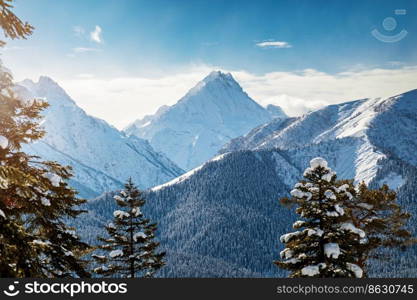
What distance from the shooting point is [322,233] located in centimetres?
2028

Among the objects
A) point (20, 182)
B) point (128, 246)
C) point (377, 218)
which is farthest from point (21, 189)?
point (128, 246)

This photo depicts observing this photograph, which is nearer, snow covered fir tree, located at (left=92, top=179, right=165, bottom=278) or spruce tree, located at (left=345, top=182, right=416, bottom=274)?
spruce tree, located at (left=345, top=182, right=416, bottom=274)

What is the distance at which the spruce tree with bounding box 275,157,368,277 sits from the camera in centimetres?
1986

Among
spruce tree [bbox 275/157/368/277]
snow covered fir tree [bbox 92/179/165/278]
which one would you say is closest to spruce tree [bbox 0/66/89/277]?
spruce tree [bbox 275/157/368/277]

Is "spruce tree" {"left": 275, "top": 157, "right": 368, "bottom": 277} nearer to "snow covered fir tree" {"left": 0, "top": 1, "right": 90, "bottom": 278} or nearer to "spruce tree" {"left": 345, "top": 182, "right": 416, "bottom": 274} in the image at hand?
"spruce tree" {"left": 345, "top": 182, "right": 416, "bottom": 274}

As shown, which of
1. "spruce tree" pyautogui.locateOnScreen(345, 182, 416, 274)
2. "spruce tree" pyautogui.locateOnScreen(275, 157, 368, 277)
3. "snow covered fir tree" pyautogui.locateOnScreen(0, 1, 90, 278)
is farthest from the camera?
"spruce tree" pyautogui.locateOnScreen(345, 182, 416, 274)

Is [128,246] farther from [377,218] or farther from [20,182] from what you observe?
[20,182]

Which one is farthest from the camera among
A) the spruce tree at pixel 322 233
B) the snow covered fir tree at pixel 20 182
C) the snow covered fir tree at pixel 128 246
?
the snow covered fir tree at pixel 128 246

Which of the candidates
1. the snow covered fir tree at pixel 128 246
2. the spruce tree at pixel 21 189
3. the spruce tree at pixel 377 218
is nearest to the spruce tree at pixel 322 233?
the spruce tree at pixel 377 218

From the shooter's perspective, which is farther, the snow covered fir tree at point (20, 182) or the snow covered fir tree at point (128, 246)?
the snow covered fir tree at point (128, 246)

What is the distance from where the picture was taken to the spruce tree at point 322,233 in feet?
65.2

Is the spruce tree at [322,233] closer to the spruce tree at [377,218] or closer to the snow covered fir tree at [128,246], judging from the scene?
the spruce tree at [377,218]

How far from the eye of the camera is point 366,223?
23891 mm

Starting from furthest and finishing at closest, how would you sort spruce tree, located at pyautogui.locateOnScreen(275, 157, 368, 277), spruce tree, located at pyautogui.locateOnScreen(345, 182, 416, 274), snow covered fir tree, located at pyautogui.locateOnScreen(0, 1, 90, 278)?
spruce tree, located at pyautogui.locateOnScreen(345, 182, 416, 274), spruce tree, located at pyautogui.locateOnScreen(275, 157, 368, 277), snow covered fir tree, located at pyautogui.locateOnScreen(0, 1, 90, 278)
